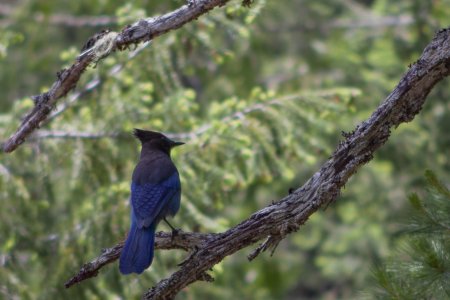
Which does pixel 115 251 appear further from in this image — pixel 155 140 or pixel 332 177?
pixel 155 140

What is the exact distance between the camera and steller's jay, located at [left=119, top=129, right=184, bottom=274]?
4176 mm

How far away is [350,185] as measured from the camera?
11.8 meters

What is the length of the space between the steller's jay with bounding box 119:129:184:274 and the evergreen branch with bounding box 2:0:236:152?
793mm

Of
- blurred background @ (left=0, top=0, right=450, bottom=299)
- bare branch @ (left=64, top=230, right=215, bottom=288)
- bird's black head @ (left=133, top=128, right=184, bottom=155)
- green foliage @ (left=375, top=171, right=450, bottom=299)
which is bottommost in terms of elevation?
green foliage @ (left=375, top=171, right=450, bottom=299)

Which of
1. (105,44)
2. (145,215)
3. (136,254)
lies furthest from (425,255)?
(105,44)

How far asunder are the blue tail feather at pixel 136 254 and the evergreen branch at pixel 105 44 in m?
0.79

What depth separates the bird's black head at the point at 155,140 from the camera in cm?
586

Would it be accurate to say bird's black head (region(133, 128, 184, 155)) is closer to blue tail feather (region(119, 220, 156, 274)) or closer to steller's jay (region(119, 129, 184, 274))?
steller's jay (region(119, 129, 184, 274))

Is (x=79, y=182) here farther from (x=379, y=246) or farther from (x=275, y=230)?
(x=379, y=246)

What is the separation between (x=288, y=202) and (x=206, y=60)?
833cm

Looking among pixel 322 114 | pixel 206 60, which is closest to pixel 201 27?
pixel 322 114

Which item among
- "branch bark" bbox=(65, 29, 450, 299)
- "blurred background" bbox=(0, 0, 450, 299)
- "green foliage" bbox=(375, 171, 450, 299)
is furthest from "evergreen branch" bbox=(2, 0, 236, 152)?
"green foliage" bbox=(375, 171, 450, 299)

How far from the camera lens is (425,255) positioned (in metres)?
3.96

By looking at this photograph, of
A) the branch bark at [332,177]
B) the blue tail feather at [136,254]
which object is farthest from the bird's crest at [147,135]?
the branch bark at [332,177]
